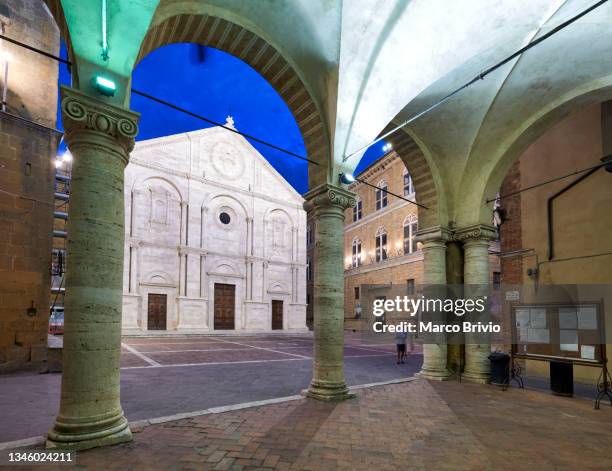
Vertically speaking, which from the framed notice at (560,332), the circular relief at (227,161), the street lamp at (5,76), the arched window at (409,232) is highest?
the circular relief at (227,161)

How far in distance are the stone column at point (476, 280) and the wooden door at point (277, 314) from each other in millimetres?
20431

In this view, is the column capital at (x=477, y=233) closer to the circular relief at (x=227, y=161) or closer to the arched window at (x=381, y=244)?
the arched window at (x=381, y=244)

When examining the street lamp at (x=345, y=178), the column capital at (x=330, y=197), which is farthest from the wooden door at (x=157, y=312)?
the street lamp at (x=345, y=178)

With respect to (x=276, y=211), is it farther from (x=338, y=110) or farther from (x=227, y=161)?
(x=338, y=110)

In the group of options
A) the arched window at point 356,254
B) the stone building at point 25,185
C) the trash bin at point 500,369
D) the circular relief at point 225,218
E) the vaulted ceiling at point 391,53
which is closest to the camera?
the vaulted ceiling at point 391,53

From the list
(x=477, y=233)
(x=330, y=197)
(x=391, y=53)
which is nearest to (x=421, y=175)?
(x=477, y=233)

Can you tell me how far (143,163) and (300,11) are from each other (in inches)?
784

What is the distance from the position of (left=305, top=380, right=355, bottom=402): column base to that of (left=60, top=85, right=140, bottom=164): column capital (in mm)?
4646

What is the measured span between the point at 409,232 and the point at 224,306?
12658mm

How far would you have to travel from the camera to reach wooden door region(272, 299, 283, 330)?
93.3 ft

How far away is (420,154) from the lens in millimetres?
9398

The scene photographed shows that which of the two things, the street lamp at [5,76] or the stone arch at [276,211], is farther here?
the stone arch at [276,211]

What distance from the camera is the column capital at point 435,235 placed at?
927cm

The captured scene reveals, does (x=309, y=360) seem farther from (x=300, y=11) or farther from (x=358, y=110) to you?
(x=300, y=11)
